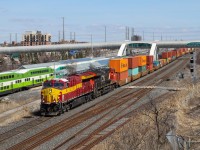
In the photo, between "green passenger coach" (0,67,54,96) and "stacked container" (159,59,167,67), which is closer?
"green passenger coach" (0,67,54,96)

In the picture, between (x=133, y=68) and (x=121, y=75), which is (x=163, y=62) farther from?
(x=121, y=75)

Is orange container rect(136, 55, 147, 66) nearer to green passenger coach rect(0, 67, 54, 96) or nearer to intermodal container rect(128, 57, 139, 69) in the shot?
intermodal container rect(128, 57, 139, 69)

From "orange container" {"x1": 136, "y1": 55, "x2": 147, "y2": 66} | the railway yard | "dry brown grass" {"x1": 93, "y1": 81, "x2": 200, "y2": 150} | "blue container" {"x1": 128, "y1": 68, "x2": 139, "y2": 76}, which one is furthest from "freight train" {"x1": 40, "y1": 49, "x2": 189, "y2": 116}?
"dry brown grass" {"x1": 93, "y1": 81, "x2": 200, "y2": 150}

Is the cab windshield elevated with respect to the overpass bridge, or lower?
lower

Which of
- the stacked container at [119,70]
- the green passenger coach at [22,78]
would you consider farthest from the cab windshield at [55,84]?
the stacked container at [119,70]

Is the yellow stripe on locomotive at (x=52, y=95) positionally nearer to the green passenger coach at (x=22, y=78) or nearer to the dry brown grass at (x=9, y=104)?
the dry brown grass at (x=9, y=104)

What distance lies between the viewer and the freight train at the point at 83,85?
102 ft

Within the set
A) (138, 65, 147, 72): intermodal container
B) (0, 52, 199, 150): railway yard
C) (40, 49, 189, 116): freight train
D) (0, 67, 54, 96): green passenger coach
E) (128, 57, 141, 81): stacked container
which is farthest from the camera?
(138, 65, 147, 72): intermodal container

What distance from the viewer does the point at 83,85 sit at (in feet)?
120

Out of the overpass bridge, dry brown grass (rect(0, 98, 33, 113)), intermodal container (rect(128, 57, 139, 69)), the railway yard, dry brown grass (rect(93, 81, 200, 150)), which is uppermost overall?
the overpass bridge

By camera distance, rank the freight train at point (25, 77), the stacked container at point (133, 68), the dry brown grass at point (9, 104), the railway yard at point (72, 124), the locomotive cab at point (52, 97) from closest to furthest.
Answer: the railway yard at point (72, 124) < the locomotive cab at point (52, 97) < the dry brown grass at point (9, 104) < the freight train at point (25, 77) < the stacked container at point (133, 68)

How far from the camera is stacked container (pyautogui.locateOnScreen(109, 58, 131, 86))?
4893 cm

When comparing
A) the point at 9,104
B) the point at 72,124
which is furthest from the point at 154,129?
the point at 9,104

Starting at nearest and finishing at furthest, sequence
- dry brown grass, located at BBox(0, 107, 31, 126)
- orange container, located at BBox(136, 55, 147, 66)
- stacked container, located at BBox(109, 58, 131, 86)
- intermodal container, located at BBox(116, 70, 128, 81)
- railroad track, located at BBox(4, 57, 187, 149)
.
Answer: railroad track, located at BBox(4, 57, 187, 149) < dry brown grass, located at BBox(0, 107, 31, 126) < stacked container, located at BBox(109, 58, 131, 86) < intermodal container, located at BBox(116, 70, 128, 81) < orange container, located at BBox(136, 55, 147, 66)
